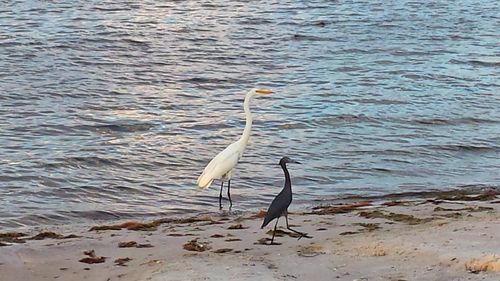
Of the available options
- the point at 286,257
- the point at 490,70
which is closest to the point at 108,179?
the point at 286,257

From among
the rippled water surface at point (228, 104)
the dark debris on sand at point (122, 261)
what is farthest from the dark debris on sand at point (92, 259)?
the rippled water surface at point (228, 104)

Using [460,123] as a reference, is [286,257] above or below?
above

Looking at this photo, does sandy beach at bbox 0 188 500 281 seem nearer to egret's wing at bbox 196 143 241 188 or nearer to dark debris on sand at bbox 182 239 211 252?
dark debris on sand at bbox 182 239 211 252

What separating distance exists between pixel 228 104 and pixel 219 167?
5.81m

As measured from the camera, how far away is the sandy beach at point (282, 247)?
255 inches

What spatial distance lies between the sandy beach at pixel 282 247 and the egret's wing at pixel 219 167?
507 millimetres

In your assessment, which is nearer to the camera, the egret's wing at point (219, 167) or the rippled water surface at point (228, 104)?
the egret's wing at point (219, 167)

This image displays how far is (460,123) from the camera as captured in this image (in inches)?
598

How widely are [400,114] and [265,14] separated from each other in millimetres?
12425

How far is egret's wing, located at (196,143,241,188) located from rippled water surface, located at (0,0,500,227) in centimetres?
38

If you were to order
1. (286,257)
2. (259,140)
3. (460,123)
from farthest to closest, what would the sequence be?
(460,123) → (259,140) → (286,257)

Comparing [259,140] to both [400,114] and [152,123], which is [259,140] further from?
[400,114]

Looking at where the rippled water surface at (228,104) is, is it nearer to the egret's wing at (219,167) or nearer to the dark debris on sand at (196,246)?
the egret's wing at (219,167)

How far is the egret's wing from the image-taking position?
34.2ft
